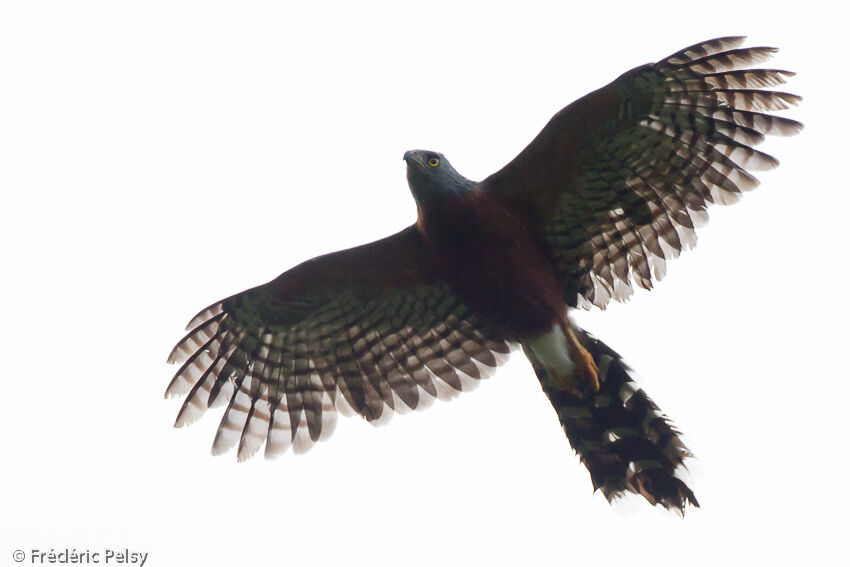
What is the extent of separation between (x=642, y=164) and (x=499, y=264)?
1178mm

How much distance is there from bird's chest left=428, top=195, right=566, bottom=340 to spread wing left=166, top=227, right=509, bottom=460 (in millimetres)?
453

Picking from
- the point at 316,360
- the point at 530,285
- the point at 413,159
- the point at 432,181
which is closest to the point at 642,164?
the point at 530,285

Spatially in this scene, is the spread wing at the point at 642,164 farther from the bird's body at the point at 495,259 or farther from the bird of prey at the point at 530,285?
the bird's body at the point at 495,259

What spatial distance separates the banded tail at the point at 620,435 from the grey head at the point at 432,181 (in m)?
1.33

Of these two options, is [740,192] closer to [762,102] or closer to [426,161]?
[762,102]

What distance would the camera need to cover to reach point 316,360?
27.3 feet

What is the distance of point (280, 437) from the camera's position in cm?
827

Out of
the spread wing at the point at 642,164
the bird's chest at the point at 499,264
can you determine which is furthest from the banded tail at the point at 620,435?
the spread wing at the point at 642,164

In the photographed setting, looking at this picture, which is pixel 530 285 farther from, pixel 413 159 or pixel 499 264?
pixel 413 159

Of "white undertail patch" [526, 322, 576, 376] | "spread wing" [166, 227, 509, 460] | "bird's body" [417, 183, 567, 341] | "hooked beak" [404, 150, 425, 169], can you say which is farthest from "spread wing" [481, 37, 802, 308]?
"spread wing" [166, 227, 509, 460]

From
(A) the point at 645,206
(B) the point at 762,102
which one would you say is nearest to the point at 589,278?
(A) the point at 645,206

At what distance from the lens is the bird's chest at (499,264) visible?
24.2 feet

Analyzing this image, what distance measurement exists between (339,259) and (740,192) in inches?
110

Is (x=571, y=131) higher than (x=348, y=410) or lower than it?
higher
